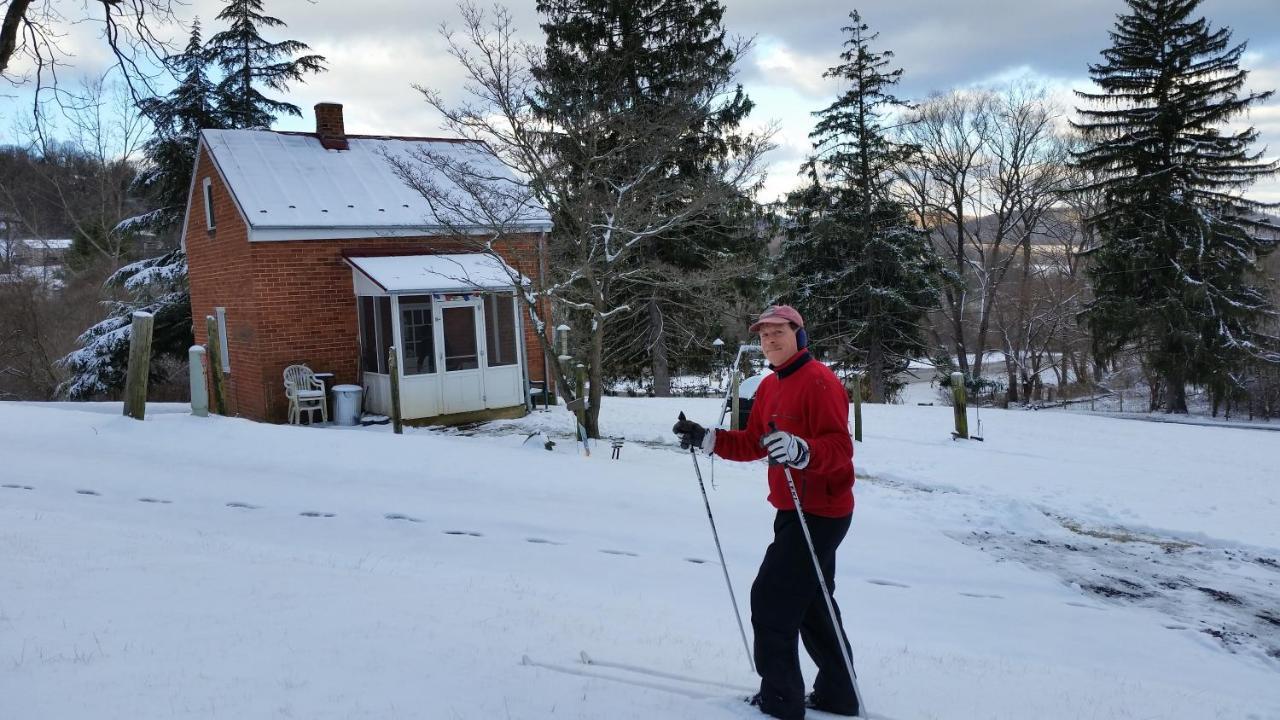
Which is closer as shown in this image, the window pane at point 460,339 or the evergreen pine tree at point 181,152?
the window pane at point 460,339

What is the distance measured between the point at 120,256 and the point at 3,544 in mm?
33114

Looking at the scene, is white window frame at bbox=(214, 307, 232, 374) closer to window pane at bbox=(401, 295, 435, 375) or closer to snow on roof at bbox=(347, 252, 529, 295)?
snow on roof at bbox=(347, 252, 529, 295)

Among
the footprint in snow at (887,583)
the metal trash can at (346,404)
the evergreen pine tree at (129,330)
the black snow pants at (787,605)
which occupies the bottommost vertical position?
the footprint in snow at (887,583)

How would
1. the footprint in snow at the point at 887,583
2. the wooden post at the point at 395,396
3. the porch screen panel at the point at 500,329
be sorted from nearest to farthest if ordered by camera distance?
1. the footprint in snow at the point at 887,583
2. the wooden post at the point at 395,396
3. the porch screen panel at the point at 500,329

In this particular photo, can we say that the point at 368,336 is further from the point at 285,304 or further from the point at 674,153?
the point at 674,153

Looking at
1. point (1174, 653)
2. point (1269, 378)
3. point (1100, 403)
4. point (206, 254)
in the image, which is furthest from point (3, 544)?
point (1100, 403)

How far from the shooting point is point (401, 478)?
9242 millimetres

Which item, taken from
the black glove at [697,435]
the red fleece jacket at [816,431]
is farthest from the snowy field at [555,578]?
the black glove at [697,435]

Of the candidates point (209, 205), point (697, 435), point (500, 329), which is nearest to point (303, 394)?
point (500, 329)

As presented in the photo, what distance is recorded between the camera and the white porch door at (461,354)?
14.8 m

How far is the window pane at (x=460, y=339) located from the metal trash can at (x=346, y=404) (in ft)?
5.32

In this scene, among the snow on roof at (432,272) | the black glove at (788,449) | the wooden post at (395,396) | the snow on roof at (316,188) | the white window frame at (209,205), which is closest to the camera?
the black glove at (788,449)

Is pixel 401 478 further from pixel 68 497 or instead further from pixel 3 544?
pixel 3 544

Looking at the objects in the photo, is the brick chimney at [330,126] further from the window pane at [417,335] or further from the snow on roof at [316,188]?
the window pane at [417,335]
